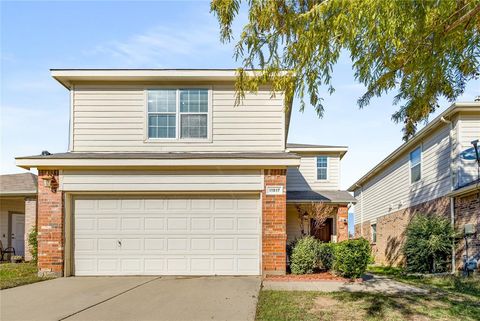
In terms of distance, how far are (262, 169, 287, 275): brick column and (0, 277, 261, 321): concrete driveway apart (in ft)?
1.99

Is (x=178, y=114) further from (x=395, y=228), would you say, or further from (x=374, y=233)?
(x=374, y=233)

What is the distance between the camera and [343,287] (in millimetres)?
8914

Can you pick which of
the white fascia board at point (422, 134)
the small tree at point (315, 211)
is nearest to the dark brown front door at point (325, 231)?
the small tree at point (315, 211)

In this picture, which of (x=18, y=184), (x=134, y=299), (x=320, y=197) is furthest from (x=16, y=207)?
(x=320, y=197)

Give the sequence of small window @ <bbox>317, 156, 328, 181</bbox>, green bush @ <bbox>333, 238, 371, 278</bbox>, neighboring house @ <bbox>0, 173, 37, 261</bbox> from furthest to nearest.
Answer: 1. small window @ <bbox>317, 156, 328, 181</bbox>
2. neighboring house @ <bbox>0, 173, 37, 261</bbox>
3. green bush @ <bbox>333, 238, 371, 278</bbox>

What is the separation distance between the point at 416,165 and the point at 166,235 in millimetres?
10525

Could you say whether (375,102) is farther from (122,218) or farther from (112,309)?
(122,218)

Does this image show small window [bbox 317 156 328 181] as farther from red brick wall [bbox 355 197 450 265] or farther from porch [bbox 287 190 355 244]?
red brick wall [bbox 355 197 450 265]

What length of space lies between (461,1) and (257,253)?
740cm

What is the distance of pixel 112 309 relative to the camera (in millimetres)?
6965

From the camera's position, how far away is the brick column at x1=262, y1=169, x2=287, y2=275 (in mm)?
10367

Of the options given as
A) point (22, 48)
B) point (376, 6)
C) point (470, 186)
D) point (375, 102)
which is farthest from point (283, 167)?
point (22, 48)

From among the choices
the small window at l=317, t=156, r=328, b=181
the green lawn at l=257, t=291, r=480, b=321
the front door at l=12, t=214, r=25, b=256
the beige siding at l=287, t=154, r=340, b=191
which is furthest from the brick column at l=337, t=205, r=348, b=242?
the front door at l=12, t=214, r=25, b=256

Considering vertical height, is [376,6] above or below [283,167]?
above
